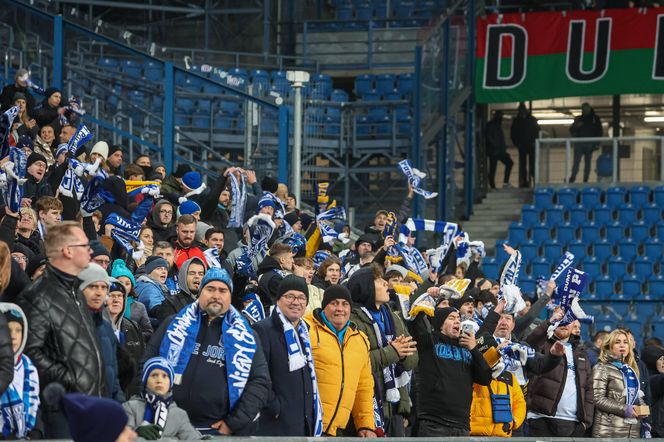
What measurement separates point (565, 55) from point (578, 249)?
449 centimetres

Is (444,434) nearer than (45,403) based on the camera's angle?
No

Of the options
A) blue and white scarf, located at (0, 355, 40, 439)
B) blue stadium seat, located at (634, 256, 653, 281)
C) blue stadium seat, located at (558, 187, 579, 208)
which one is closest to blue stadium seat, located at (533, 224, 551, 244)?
blue stadium seat, located at (558, 187, 579, 208)

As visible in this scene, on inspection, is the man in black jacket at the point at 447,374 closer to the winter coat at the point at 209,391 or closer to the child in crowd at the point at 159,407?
the winter coat at the point at 209,391

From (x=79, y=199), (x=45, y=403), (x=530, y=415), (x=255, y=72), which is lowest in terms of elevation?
(x=530, y=415)

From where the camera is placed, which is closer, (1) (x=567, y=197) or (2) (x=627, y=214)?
(2) (x=627, y=214)

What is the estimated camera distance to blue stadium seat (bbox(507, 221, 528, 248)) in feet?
74.5

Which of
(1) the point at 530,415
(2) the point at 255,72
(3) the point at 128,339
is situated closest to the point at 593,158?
(2) the point at 255,72

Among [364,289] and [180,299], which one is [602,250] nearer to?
[364,289]

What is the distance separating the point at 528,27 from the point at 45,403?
64.8ft

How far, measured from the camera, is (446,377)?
9727 mm

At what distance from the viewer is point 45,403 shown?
664 centimetres

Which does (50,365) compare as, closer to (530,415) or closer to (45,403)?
(45,403)

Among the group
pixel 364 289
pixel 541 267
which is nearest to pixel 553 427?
pixel 364 289

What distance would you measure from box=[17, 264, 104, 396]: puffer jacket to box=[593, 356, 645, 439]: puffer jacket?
5837 millimetres
